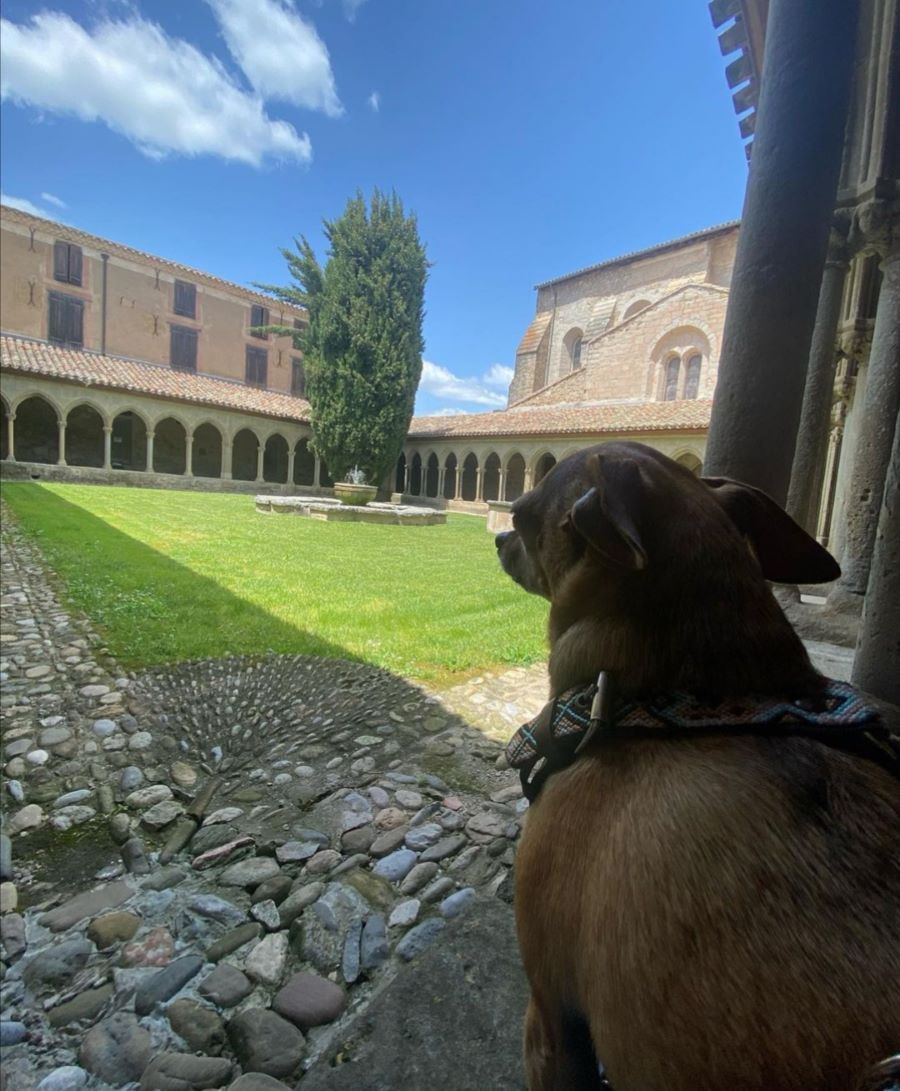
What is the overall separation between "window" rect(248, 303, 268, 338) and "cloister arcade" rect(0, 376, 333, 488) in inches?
324

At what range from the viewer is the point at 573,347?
35094mm

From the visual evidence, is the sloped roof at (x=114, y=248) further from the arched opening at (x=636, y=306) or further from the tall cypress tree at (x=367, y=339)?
the arched opening at (x=636, y=306)

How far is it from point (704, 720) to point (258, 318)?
131ft

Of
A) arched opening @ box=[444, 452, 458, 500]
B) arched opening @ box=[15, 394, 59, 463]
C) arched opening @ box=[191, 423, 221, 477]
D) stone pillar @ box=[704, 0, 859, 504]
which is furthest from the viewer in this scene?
arched opening @ box=[444, 452, 458, 500]

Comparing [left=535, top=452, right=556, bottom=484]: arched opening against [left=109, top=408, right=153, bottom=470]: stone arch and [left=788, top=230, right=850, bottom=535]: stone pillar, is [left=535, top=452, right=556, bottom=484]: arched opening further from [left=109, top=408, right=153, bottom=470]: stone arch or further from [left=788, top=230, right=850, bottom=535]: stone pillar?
[left=788, top=230, right=850, bottom=535]: stone pillar

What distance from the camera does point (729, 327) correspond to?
259cm

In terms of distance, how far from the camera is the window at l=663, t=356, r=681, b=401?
25.8m

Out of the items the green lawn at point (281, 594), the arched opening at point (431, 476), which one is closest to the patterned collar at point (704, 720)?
the green lawn at point (281, 594)

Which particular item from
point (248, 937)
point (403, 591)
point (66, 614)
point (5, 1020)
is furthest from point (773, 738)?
point (403, 591)

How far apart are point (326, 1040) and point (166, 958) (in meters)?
0.56

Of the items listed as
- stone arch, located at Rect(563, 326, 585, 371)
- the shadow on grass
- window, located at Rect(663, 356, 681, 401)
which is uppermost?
stone arch, located at Rect(563, 326, 585, 371)

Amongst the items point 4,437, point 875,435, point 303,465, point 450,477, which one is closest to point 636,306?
point 450,477

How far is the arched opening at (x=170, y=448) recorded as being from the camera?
2875 centimetres

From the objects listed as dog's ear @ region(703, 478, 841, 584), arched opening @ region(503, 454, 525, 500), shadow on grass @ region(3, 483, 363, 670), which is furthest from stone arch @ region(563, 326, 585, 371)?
dog's ear @ region(703, 478, 841, 584)
